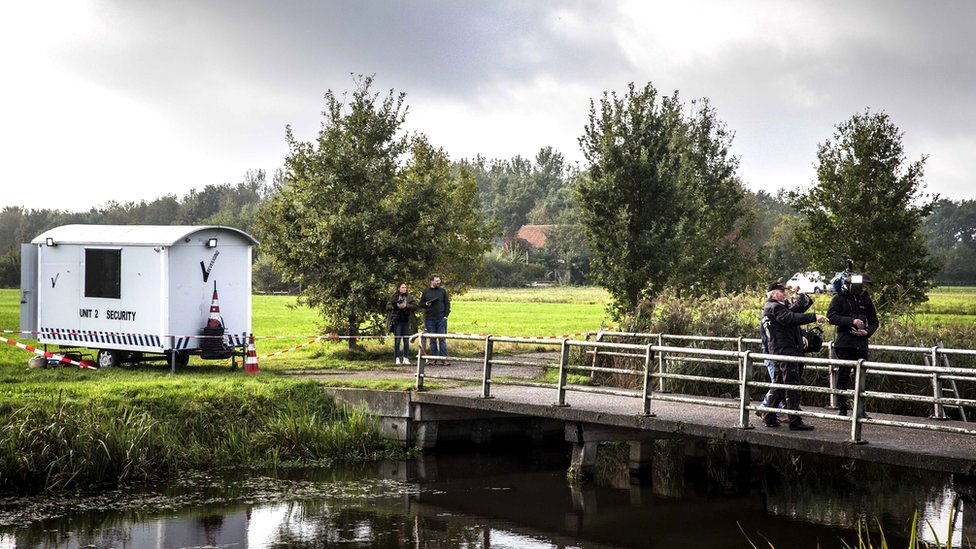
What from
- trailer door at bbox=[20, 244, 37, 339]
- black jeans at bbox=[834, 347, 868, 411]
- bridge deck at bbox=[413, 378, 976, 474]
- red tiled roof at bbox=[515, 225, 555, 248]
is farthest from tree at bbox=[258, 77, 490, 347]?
red tiled roof at bbox=[515, 225, 555, 248]

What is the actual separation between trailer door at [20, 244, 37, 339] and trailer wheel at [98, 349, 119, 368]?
1.88 m

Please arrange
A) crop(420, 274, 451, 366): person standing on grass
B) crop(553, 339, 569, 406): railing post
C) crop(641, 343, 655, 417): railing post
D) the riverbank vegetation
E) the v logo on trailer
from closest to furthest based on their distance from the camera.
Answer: crop(641, 343, 655, 417): railing post
the riverbank vegetation
crop(553, 339, 569, 406): railing post
the v logo on trailer
crop(420, 274, 451, 366): person standing on grass

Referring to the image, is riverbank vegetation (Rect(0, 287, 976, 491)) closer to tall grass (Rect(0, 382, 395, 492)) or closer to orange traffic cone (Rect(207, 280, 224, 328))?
tall grass (Rect(0, 382, 395, 492))

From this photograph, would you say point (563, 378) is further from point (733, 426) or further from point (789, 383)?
point (789, 383)

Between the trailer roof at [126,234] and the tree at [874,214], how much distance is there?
557 inches

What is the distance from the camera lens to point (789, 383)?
506 inches

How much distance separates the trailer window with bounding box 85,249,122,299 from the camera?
2134 centimetres

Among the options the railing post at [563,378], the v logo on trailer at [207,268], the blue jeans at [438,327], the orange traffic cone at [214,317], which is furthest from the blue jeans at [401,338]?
the railing post at [563,378]

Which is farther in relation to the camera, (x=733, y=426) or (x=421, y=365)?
(x=421, y=365)

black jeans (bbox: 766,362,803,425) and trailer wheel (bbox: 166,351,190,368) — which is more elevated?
black jeans (bbox: 766,362,803,425)

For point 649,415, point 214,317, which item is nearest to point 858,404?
point 649,415

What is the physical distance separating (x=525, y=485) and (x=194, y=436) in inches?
199

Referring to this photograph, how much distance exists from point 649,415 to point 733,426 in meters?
1.28

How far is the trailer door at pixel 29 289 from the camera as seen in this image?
2261 cm
